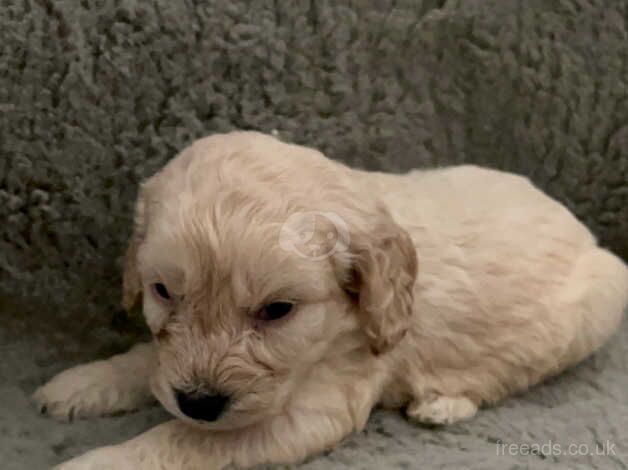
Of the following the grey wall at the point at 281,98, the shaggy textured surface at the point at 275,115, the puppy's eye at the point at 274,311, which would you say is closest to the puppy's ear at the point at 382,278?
the puppy's eye at the point at 274,311

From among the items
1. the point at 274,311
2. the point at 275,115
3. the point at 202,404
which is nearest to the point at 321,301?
the point at 274,311

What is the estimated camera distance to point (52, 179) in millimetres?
2404

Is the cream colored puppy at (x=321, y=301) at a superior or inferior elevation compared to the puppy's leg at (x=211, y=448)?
superior

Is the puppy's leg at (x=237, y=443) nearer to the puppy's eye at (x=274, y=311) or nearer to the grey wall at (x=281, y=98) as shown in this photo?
the puppy's eye at (x=274, y=311)

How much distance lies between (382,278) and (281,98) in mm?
788

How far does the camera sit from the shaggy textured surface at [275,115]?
2.32 meters

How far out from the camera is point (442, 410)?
2.09 meters

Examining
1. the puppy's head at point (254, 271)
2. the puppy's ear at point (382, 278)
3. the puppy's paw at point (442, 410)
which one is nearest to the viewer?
the puppy's head at point (254, 271)

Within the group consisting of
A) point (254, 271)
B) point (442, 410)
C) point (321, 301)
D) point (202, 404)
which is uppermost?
point (254, 271)

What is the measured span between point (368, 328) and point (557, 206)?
0.68 metres

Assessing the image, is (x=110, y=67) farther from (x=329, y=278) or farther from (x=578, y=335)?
(x=578, y=335)

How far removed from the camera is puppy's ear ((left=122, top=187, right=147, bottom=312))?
6.37 ft

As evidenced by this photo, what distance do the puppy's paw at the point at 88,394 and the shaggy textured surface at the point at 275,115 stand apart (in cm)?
4

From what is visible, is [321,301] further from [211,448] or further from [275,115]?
[275,115]
